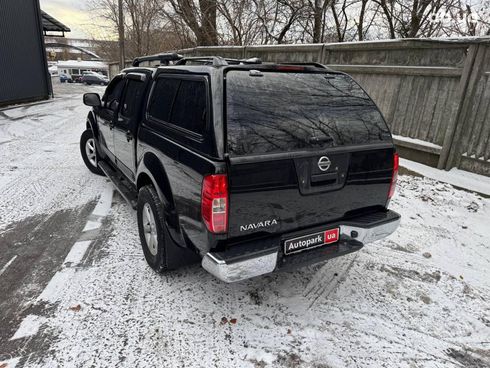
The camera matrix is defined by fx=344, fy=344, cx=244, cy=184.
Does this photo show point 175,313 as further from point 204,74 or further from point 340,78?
point 340,78

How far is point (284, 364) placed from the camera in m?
2.33

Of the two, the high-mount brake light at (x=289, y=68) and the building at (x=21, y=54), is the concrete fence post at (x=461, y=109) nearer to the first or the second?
the high-mount brake light at (x=289, y=68)

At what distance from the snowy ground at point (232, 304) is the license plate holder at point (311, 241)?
60cm

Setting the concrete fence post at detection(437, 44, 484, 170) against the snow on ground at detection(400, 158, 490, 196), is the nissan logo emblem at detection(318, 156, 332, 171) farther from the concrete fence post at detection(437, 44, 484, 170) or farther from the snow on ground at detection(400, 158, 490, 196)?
the concrete fence post at detection(437, 44, 484, 170)

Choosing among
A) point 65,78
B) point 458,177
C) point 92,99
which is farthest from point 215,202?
point 65,78

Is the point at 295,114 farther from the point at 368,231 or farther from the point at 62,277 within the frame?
the point at 62,277

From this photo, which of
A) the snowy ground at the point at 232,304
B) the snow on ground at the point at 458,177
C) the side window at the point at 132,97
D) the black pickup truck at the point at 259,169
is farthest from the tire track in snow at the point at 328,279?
the snow on ground at the point at 458,177

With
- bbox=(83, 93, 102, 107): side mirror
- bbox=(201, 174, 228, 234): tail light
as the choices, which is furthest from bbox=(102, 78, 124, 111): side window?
bbox=(201, 174, 228, 234): tail light

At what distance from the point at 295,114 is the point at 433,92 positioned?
4.43 metres

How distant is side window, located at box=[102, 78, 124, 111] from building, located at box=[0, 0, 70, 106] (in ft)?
36.9

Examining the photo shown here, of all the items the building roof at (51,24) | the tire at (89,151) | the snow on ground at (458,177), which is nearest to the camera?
the snow on ground at (458,177)

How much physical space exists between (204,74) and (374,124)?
151cm

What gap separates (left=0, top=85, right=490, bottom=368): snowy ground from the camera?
7.89 ft

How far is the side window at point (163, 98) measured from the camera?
3.02 m
